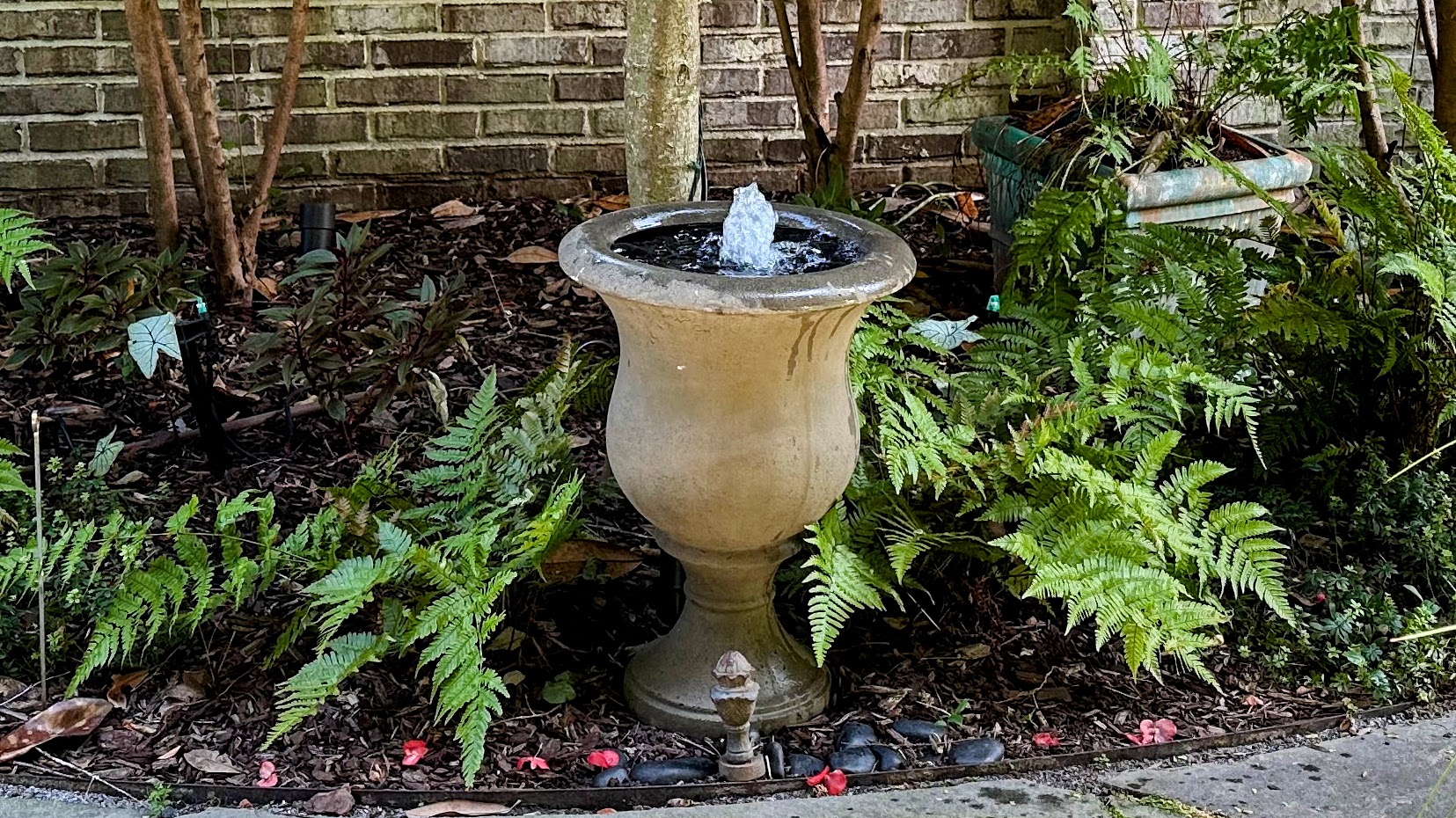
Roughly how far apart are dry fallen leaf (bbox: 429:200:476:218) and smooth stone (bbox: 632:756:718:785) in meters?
2.91

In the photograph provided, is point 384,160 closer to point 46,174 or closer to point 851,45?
point 46,174

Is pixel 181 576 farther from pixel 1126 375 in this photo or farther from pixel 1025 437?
pixel 1126 375

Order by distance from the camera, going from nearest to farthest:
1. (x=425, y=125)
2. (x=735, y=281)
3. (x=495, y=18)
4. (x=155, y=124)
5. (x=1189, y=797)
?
(x=735, y=281)
(x=1189, y=797)
(x=155, y=124)
(x=495, y=18)
(x=425, y=125)

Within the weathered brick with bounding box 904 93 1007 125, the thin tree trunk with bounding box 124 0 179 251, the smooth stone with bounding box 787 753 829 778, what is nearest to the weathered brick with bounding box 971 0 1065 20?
the weathered brick with bounding box 904 93 1007 125

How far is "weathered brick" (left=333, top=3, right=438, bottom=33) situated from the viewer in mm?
4996

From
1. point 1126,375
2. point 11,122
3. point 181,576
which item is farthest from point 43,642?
point 11,122

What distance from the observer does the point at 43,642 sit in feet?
9.19

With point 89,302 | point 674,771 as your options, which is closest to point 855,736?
point 674,771

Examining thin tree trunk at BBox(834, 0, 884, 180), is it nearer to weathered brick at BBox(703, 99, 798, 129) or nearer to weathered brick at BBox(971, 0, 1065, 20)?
weathered brick at BBox(703, 99, 798, 129)

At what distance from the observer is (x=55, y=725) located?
273 centimetres

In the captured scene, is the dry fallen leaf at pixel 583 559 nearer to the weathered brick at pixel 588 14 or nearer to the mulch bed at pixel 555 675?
the mulch bed at pixel 555 675

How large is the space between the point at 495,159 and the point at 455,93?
0.27 m

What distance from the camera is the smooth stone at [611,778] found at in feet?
8.64

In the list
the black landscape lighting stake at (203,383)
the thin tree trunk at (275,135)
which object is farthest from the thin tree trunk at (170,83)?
the black landscape lighting stake at (203,383)
